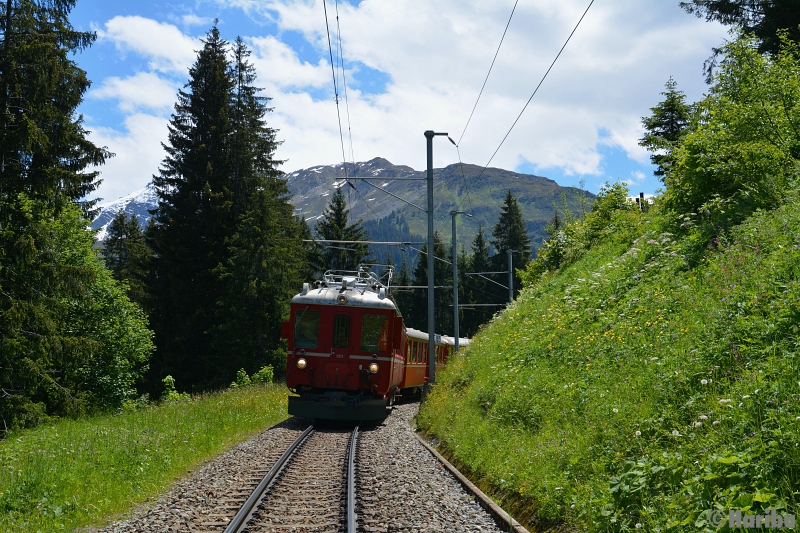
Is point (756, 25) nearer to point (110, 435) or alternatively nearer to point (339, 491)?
point (339, 491)

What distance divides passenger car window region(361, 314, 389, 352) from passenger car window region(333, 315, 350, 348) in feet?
1.20

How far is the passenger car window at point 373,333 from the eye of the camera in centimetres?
1572

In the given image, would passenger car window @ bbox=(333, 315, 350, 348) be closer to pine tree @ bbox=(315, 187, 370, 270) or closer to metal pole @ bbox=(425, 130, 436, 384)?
metal pole @ bbox=(425, 130, 436, 384)

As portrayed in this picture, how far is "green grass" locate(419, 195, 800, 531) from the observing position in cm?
497

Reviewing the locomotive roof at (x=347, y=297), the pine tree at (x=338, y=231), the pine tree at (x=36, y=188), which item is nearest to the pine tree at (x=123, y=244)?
the pine tree at (x=338, y=231)

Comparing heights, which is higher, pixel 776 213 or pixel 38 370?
pixel 776 213

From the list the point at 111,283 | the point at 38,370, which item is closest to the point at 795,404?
the point at 38,370

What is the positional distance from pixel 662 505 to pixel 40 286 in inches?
684

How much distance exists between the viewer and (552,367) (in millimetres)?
11102

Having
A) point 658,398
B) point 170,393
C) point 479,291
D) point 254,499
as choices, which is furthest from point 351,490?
point 479,291

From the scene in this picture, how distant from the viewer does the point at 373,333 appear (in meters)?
15.8

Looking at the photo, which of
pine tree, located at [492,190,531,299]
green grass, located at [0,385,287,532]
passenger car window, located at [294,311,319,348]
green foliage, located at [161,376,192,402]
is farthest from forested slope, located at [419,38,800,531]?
pine tree, located at [492,190,531,299]

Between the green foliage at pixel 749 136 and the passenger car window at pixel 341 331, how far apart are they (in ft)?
27.1

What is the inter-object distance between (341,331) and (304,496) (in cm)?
761
